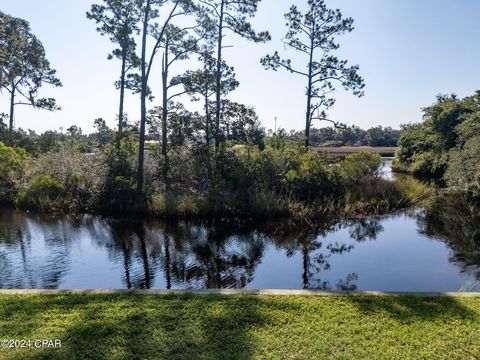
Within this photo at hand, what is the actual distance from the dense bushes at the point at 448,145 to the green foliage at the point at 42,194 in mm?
14706

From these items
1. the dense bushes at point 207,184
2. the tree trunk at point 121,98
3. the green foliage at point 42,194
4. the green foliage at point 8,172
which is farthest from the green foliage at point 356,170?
the green foliage at point 8,172

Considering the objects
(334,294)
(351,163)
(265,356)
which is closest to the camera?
(265,356)

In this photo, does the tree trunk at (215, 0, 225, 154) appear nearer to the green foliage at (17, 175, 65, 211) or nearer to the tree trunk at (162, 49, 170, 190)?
the tree trunk at (162, 49, 170, 190)

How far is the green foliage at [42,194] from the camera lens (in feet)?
42.9

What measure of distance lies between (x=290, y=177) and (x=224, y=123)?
3.57 meters

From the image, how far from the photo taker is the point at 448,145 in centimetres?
2308

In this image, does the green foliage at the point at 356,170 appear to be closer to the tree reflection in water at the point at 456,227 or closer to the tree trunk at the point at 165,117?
the tree reflection in water at the point at 456,227

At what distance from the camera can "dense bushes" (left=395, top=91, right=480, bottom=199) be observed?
44.0ft

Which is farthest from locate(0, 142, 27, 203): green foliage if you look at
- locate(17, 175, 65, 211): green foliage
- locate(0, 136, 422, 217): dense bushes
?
locate(17, 175, 65, 211): green foliage

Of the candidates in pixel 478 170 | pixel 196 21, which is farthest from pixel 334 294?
pixel 196 21

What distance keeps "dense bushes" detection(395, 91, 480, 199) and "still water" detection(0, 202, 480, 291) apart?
245 cm

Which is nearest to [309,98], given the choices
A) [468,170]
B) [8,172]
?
[468,170]

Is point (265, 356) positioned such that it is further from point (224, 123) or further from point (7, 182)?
point (7, 182)

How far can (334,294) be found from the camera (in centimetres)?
447
